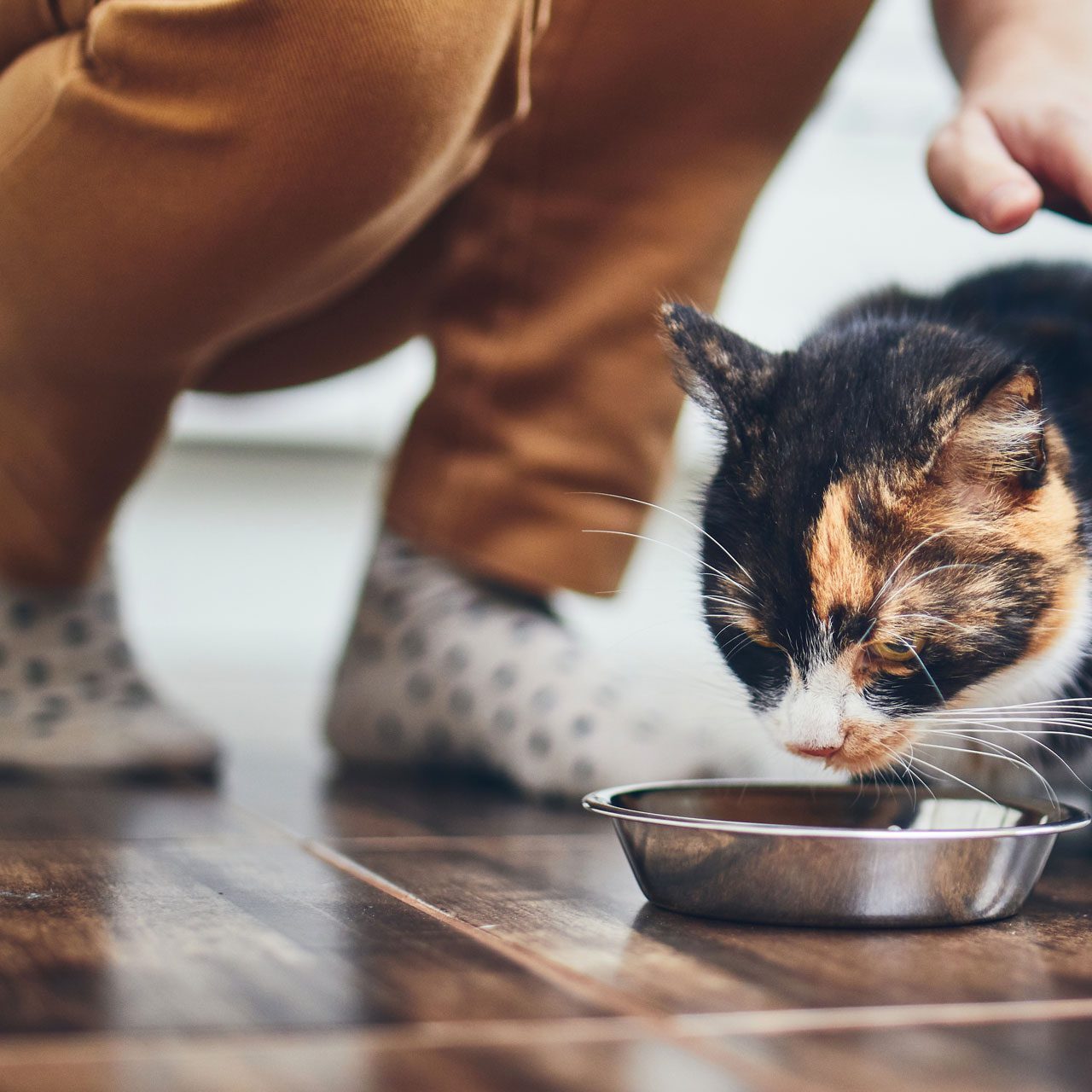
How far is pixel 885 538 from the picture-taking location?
2.34 ft

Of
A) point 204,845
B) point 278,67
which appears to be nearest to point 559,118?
point 278,67

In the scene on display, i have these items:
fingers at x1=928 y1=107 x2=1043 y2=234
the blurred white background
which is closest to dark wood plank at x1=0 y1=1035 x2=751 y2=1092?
fingers at x1=928 y1=107 x2=1043 y2=234

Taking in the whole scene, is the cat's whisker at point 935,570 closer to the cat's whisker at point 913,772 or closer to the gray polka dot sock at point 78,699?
the cat's whisker at point 913,772

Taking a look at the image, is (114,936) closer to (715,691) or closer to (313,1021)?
(313,1021)

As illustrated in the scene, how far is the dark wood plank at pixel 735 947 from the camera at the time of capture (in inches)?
19.1

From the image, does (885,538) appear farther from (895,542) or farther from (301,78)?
(301,78)

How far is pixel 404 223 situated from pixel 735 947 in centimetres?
64

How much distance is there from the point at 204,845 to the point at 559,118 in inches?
24.7

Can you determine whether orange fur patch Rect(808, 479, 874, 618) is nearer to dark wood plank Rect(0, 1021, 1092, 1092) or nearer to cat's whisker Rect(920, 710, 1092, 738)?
cat's whisker Rect(920, 710, 1092, 738)

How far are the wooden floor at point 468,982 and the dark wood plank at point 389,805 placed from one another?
0.09 m

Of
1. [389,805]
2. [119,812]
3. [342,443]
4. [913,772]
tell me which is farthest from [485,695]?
[342,443]

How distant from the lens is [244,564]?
2.69 m

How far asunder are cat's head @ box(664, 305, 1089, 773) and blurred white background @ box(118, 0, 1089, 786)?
1.66 meters

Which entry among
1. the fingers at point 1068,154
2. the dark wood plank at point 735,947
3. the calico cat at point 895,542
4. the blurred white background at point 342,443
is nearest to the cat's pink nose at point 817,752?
the calico cat at point 895,542
